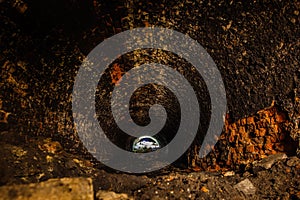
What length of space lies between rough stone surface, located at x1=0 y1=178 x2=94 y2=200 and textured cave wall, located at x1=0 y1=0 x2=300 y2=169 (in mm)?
751

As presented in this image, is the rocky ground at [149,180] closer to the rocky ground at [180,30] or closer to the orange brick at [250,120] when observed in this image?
the rocky ground at [180,30]

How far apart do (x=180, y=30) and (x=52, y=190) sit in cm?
140

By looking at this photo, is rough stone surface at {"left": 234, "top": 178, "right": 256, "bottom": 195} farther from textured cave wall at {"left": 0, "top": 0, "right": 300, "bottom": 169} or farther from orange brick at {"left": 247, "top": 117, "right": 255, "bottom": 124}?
orange brick at {"left": 247, "top": 117, "right": 255, "bottom": 124}

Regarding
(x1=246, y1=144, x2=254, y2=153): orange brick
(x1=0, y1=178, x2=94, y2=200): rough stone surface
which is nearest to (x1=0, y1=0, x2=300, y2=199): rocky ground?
(x1=246, y1=144, x2=254, y2=153): orange brick

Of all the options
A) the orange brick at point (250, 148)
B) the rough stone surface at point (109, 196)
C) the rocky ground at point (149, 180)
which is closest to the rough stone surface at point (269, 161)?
the rocky ground at point (149, 180)

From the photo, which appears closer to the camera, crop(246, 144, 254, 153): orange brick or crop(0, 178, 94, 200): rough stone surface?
crop(0, 178, 94, 200): rough stone surface

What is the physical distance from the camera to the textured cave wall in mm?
1481

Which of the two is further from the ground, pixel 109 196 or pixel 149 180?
pixel 149 180

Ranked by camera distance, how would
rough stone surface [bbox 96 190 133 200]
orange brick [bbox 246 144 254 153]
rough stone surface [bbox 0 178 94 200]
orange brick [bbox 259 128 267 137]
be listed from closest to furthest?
rough stone surface [bbox 0 178 94 200], rough stone surface [bbox 96 190 133 200], orange brick [bbox 259 128 267 137], orange brick [bbox 246 144 254 153]

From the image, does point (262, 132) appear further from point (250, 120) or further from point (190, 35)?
point (190, 35)

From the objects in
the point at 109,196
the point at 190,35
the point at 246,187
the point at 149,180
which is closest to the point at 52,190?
the point at 109,196

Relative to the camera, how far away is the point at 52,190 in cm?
106

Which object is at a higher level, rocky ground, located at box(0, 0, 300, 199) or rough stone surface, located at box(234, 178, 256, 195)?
rocky ground, located at box(0, 0, 300, 199)

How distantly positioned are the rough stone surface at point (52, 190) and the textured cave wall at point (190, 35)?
0.75 meters
